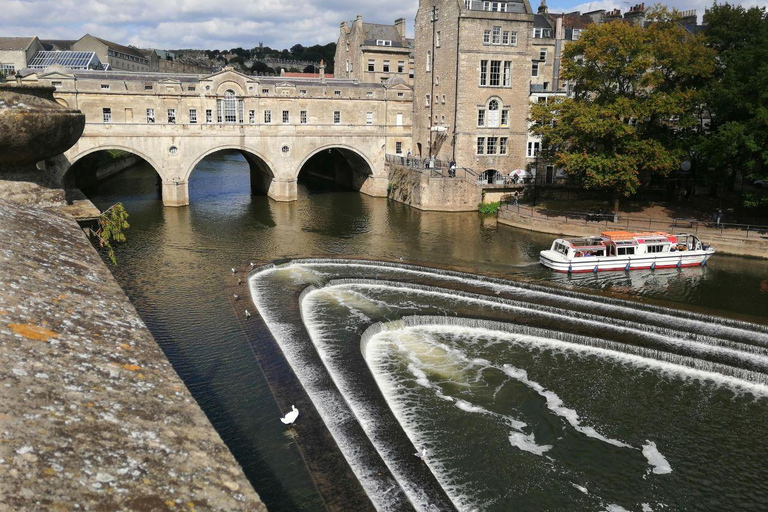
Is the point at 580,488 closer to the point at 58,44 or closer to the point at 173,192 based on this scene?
the point at 173,192

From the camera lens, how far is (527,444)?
653 inches

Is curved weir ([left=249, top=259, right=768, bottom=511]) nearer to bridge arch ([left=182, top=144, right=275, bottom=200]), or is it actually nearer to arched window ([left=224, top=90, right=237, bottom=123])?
bridge arch ([left=182, top=144, right=275, bottom=200])

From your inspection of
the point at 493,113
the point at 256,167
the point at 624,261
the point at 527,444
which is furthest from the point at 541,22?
the point at 527,444

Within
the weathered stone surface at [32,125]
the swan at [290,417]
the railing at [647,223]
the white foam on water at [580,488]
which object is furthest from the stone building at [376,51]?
the weathered stone surface at [32,125]

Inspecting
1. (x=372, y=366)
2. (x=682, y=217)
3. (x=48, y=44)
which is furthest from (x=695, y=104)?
(x=48, y=44)

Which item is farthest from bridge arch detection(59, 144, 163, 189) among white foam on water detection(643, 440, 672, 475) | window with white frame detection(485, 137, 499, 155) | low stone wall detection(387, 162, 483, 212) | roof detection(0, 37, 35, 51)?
roof detection(0, 37, 35, 51)

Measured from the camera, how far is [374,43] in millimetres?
73750

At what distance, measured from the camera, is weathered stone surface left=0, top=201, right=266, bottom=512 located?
4.80 metres

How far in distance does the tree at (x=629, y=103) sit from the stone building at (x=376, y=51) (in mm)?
30946

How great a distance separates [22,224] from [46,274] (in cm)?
193

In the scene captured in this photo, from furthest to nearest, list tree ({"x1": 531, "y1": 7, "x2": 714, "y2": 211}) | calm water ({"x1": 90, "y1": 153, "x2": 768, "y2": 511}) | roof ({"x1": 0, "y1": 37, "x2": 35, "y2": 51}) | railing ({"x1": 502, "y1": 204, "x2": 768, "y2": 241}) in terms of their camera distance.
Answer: roof ({"x1": 0, "y1": 37, "x2": 35, "y2": 51})
tree ({"x1": 531, "y1": 7, "x2": 714, "y2": 211})
railing ({"x1": 502, "y1": 204, "x2": 768, "y2": 241})
calm water ({"x1": 90, "y1": 153, "x2": 768, "y2": 511})

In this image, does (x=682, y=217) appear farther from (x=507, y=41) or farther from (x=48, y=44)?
(x=48, y=44)

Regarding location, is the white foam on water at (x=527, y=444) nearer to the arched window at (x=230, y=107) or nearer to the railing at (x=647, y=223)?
the railing at (x=647, y=223)

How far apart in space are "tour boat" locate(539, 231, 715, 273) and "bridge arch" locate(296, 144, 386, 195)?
25639 mm
